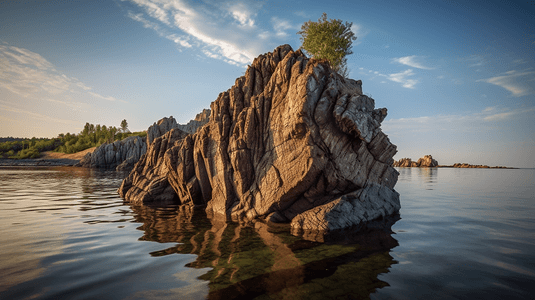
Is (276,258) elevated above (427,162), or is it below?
below

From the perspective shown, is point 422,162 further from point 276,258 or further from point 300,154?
point 276,258

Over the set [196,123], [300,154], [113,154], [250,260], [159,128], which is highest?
[196,123]

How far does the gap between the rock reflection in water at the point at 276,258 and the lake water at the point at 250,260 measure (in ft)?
0.15

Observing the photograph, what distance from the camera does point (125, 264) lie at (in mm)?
10789

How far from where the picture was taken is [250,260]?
1128cm

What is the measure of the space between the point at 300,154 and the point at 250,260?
9091 millimetres

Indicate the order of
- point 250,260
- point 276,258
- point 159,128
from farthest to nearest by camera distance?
1. point 159,128
2. point 276,258
3. point 250,260

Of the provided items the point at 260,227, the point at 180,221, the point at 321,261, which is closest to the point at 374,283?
the point at 321,261

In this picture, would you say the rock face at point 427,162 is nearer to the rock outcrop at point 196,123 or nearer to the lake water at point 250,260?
the rock outcrop at point 196,123

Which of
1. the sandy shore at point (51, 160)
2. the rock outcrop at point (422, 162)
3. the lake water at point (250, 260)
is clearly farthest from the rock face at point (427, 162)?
the sandy shore at point (51, 160)

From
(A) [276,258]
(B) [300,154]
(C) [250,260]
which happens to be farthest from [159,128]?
(A) [276,258]

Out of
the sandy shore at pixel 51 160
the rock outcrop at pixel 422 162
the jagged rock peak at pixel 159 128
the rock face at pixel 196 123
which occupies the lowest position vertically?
the sandy shore at pixel 51 160

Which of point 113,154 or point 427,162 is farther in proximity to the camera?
point 427,162

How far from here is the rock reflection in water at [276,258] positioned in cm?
878
